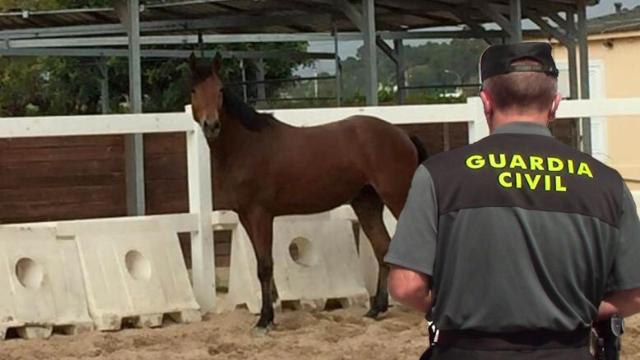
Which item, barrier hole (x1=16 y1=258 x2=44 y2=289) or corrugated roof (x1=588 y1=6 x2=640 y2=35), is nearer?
barrier hole (x1=16 y1=258 x2=44 y2=289)

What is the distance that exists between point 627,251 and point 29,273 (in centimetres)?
534

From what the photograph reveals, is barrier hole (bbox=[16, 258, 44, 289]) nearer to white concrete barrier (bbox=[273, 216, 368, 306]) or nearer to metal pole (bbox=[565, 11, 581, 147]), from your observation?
white concrete barrier (bbox=[273, 216, 368, 306])

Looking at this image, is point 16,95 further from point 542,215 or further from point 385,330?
point 542,215

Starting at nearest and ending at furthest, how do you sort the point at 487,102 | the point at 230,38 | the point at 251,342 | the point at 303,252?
the point at 487,102 → the point at 251,342 → the point at 303,252 → the point at 230,38

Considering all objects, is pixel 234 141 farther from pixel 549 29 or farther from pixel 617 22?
pixel 617 22

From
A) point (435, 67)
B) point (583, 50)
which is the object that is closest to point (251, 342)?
point (583, 50)

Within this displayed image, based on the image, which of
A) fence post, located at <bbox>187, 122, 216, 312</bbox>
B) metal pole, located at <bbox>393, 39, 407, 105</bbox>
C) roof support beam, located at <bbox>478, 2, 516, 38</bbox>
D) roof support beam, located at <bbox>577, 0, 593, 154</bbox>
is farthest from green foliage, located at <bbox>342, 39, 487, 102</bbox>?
fence post, located at <bbox>187, 122, 216, 312</bbox>

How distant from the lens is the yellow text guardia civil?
7.97 feet

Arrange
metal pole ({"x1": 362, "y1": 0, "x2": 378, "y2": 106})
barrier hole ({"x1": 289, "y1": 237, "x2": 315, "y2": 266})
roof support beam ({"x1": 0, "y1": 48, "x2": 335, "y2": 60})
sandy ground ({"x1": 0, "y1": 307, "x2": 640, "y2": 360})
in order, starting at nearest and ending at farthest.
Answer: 1. sandy ground ({"x1": 0, "y1": 307, "x2": 640, "y2": 360})
2. barrier hole ({"x1": 289, "y1": 237, "x2": 315, "y2": 266})
3. metal pole ({"x1": 362, "y1": 0, "x2": 378, "y2": 106})
4. roof support beam ({"x1": 0, "y1": 48, "x2": 335, "y2": 60})

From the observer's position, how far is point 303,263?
26.8ft

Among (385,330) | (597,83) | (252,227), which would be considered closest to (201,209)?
(252,227)

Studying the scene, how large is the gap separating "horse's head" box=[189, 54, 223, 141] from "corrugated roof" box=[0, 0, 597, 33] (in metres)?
4.80

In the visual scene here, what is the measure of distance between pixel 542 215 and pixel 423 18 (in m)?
13.2

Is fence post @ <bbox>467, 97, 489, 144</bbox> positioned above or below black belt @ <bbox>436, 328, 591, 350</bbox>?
above
